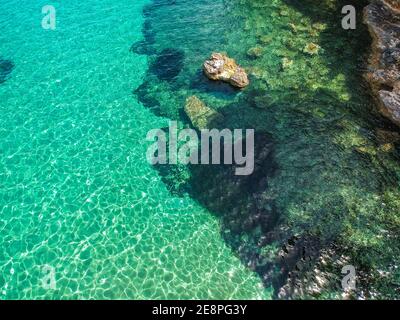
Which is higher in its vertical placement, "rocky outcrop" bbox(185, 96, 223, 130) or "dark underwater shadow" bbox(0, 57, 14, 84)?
"dark underwater shadow" bbox(0, 57, 14, 84)

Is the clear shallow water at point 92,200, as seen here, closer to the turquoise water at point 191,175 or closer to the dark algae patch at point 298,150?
the turquoise water at point 191,175

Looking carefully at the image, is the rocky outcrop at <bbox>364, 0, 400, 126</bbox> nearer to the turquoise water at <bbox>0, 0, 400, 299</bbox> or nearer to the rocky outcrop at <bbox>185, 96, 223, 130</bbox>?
the turquoise water at <bbox>0, 0, 400, 299</bbox>

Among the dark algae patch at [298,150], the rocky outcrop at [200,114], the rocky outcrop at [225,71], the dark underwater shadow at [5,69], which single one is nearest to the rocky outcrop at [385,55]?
the dark algae patch at [298,150]

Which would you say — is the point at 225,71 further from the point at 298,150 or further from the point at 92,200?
the point at 92,200
